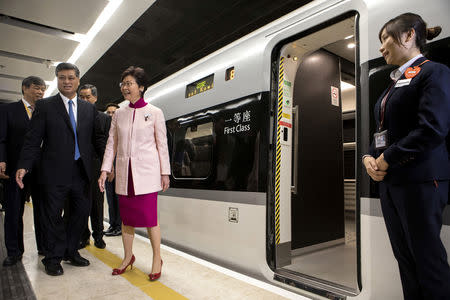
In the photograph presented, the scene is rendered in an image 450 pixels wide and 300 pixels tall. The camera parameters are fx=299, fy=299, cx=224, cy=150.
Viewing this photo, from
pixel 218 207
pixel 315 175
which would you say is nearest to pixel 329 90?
pixel 315 175

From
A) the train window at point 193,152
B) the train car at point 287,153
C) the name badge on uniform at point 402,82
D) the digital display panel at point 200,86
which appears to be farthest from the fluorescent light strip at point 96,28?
the name badge on uniform at point 402,82

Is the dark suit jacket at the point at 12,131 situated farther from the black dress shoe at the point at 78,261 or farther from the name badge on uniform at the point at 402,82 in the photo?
the name badge on uniform at the point at 402,82

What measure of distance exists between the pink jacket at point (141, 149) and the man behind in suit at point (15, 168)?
0.90 m

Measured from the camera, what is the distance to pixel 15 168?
2.95m

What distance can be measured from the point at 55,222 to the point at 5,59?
5.37 m

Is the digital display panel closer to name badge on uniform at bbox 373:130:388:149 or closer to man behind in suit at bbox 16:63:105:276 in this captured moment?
man behind in suit at bbox 16:63:105:276

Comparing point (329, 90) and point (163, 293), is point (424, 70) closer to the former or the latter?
point (163, 293)

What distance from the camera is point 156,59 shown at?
566 centimetres

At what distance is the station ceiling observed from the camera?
12.6 feet

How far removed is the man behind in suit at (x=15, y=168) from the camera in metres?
2.80

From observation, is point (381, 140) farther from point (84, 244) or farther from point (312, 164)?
point (84, 244)

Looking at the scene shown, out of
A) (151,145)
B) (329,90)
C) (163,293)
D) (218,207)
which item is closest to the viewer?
(163,293)

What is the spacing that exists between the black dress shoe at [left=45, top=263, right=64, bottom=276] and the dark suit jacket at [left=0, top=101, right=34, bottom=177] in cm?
102

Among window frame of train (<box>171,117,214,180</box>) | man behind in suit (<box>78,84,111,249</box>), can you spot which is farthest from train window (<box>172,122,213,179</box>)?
man behind in suit (<box>78,84,111,249</box>)
